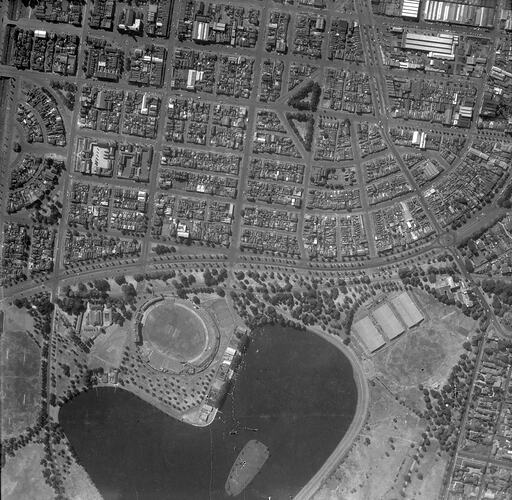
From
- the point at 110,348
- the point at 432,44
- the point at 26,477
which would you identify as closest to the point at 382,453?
the point at 110,348

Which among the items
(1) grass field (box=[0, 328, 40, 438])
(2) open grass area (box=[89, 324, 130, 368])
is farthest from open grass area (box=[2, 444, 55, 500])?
(2) open grass area (box=[89, 324, 130, 368])

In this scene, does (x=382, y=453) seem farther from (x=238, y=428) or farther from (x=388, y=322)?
(x=238, y=428)

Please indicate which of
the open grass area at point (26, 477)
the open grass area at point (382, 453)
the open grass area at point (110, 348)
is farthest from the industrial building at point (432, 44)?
the open grass area at point (26, 477)

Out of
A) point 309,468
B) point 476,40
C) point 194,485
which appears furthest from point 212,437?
point 476,40

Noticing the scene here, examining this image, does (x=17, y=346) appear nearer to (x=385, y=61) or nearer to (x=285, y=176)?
(x=285, y=176)

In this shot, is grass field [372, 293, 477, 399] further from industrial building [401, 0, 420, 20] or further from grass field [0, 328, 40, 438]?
grass field [0, 328, 40, 438]

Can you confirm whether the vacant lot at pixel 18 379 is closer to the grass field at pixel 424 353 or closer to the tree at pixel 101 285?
the tree at pixel 101 285
